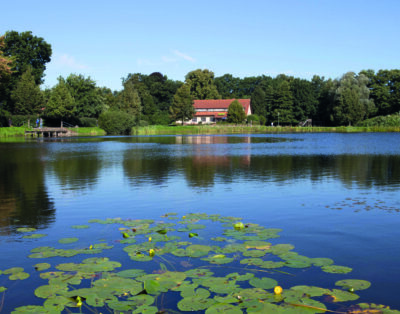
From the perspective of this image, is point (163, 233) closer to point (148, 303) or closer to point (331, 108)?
point (148, 303)

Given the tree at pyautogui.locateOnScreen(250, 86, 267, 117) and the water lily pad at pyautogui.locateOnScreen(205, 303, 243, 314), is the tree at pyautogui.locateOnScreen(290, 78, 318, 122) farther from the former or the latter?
the water lily pad at pyautogui.locateOnScreen(205, 303, 243, 314)

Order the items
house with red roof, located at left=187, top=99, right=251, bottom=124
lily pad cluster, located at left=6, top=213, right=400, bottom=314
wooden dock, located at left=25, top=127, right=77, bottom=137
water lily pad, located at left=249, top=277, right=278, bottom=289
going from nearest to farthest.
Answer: lily pad cluster, located at left=6, top=213, right=400, bottom=314 < water lily pad, located at left=249, top=277, right=278, bottom=289 < wooden dock, located at left=25, top=127, right=77, bottom=137 < house with red roof, located at left=187, top=99, right=251, bottom=124

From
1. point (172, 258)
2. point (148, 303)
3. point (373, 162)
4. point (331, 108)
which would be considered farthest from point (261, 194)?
point (331, 108)

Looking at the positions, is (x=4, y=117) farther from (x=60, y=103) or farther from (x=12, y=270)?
(x=12, y=270)

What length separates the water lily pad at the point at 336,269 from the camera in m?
7.01

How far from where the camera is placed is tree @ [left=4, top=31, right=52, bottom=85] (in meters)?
94.0

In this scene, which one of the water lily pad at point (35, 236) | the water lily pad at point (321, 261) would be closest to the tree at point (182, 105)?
the water lily pad at point (35, 236)

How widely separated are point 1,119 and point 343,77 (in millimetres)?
83686

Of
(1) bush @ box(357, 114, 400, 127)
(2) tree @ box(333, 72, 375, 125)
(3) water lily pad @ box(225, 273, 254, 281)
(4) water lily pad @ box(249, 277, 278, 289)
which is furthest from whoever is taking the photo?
(2) tree @ box(333, 72, 375, 125)

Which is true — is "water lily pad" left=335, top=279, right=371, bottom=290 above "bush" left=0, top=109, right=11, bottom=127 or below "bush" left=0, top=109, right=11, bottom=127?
below

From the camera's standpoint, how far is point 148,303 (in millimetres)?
5754

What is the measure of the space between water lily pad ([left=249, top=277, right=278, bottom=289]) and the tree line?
60.1 metres

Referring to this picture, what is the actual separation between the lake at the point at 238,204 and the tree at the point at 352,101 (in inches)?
3023

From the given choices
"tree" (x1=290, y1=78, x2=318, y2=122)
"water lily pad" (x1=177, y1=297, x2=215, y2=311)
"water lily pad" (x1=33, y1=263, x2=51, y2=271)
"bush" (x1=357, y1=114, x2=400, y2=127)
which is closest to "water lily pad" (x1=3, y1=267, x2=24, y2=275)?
"water lily pad" (x1=33, y1=263, x2=51, y2=271)
